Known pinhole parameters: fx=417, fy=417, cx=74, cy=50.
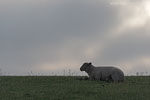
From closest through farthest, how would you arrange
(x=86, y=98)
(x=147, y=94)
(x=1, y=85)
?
(x=86, y=98) → (x=147, y=94) → (x=1, y=85)

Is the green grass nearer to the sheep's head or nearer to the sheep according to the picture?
the sheep

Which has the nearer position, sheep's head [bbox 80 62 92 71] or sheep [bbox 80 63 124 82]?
sheep [bbox 80 63 124 82]

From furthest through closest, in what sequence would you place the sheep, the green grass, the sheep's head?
the sheep's head < the sheep < the green grass

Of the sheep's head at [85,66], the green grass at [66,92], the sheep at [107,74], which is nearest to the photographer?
the green grass at [66,92]

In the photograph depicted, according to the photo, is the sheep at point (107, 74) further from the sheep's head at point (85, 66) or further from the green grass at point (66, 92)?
the green grass at point (66, 92)

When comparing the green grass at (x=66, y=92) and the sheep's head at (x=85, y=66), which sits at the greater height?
the sheep's head at (x=85, y=66)

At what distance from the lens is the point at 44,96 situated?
16547 millimetres

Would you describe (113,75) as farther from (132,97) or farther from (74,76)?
(132,97)

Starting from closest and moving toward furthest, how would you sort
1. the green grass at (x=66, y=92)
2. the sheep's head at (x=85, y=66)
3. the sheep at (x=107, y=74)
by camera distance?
the green grass at (x=66, y=92) < the sheep at (x=107, y=74) < the sheep's head at (x=85, y=66)

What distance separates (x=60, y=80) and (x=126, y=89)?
5137 millimetres

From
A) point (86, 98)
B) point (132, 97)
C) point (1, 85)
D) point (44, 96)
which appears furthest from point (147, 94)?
point (1, 85)

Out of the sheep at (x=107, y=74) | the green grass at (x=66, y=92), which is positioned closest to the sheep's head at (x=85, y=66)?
the sheep at (x=107, y=74)

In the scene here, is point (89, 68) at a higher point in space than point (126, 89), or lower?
higher

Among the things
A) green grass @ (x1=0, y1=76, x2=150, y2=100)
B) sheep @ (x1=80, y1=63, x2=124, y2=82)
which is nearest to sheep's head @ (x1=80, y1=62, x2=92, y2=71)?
sheep @ (x1=80, y1=63, x2=124, y2=82)
